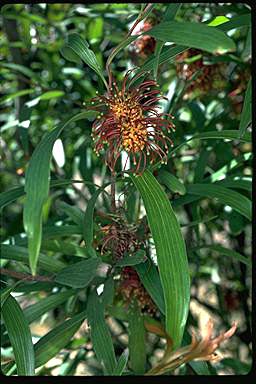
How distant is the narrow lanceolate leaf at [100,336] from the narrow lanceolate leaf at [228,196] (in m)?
0.16

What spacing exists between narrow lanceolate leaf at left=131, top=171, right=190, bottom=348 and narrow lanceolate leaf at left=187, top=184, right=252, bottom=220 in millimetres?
126

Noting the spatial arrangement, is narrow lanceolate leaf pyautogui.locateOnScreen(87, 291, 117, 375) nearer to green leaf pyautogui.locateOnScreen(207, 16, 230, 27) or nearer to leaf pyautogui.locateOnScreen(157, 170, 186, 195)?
leaf pyautogui.locateOnScreen(157, 170, 186, 195)

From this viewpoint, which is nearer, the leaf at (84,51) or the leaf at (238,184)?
the leaf at (84,51)

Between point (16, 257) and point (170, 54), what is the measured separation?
28cm

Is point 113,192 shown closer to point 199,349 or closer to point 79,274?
point 79,274

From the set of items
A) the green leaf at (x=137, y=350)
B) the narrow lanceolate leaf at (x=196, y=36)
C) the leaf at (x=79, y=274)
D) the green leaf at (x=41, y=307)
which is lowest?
the green leaf at (x=137, y=350)

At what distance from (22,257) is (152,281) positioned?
146mm

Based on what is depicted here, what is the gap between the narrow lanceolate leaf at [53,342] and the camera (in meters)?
0.72

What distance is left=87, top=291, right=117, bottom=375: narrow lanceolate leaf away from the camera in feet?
2.27

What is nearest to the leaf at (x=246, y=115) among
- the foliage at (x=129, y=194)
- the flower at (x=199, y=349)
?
the foliage at (x=129, y=194)

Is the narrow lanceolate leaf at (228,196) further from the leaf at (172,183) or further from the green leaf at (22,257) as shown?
the green leaf at (22,257)

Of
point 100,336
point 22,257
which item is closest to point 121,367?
point 100,336

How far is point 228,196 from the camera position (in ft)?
2.43

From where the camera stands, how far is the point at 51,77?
4.43ft
